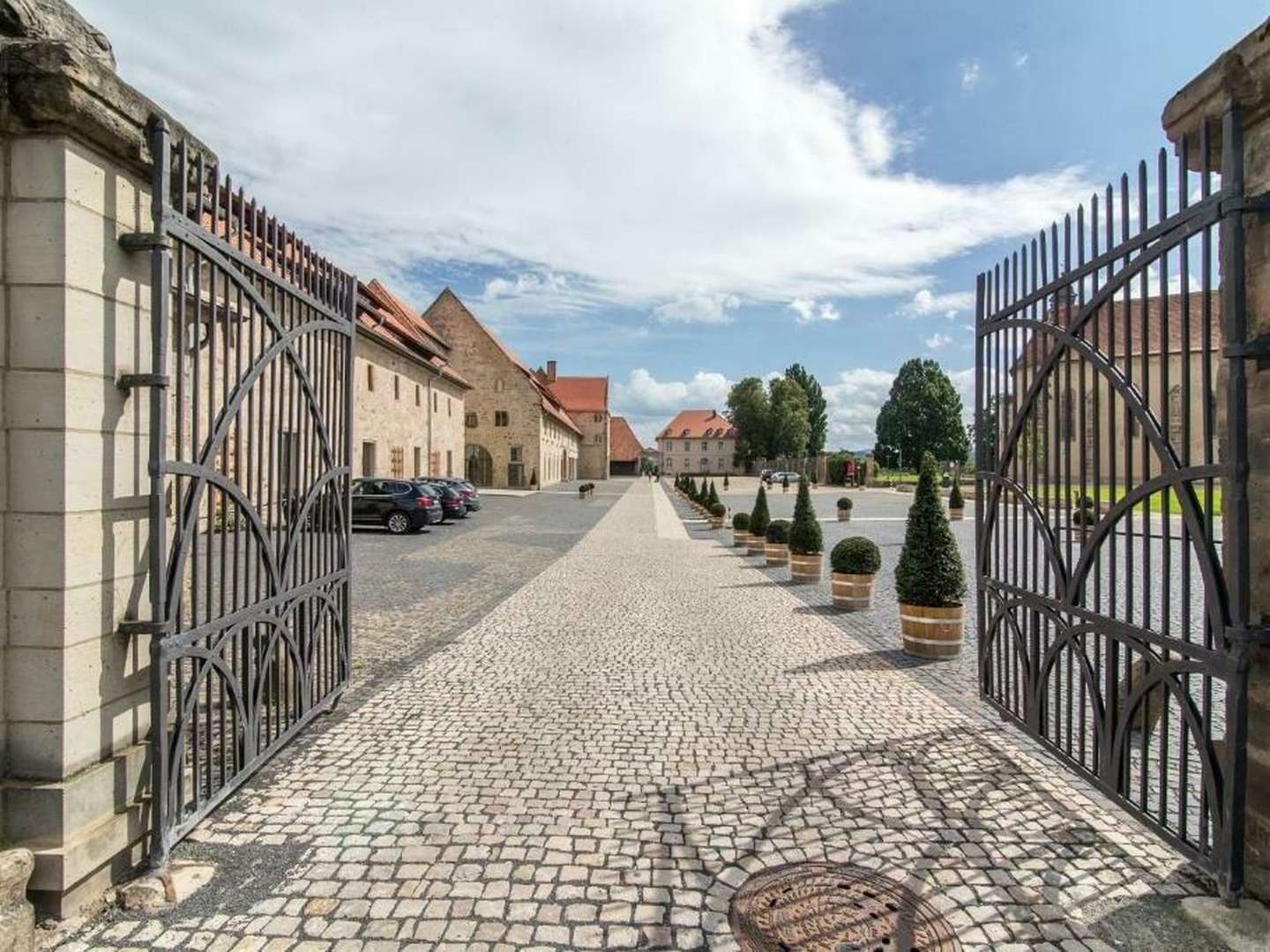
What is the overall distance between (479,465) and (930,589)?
169 feet

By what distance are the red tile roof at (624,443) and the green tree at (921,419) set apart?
42807mm

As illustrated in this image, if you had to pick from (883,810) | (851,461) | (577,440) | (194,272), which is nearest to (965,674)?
→ (883,810)

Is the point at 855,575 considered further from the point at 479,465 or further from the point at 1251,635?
the point at 479,465

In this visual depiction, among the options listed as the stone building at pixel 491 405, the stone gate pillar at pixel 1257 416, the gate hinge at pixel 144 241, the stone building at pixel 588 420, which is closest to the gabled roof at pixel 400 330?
the stone building at pixel 491 405

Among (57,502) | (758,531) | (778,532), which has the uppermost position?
(57,502)

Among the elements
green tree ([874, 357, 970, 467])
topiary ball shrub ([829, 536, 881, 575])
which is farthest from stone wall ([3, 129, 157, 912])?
green tree ([874, 357, 970, 467])

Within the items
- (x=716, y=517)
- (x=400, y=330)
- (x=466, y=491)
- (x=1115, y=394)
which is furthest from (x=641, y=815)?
(x=400, y=330)

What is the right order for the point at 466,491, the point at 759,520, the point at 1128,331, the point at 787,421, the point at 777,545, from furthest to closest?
the point at 787,421
the point at 466,491
the point at 759,520
the point at 777,545
the point at 1128,331

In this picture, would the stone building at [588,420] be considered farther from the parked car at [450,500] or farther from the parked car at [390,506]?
the parked car at [390,506]

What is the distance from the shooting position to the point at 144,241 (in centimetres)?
326

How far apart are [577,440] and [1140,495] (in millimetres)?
89555

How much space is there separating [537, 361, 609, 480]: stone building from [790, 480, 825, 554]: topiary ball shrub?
79636mm

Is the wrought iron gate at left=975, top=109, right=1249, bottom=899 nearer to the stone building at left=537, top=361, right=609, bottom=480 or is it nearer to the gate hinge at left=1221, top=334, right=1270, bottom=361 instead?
the gate hinge at left=1221, top=334, right=1270, bottom=361

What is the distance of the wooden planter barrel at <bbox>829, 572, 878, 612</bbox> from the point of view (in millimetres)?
10227
